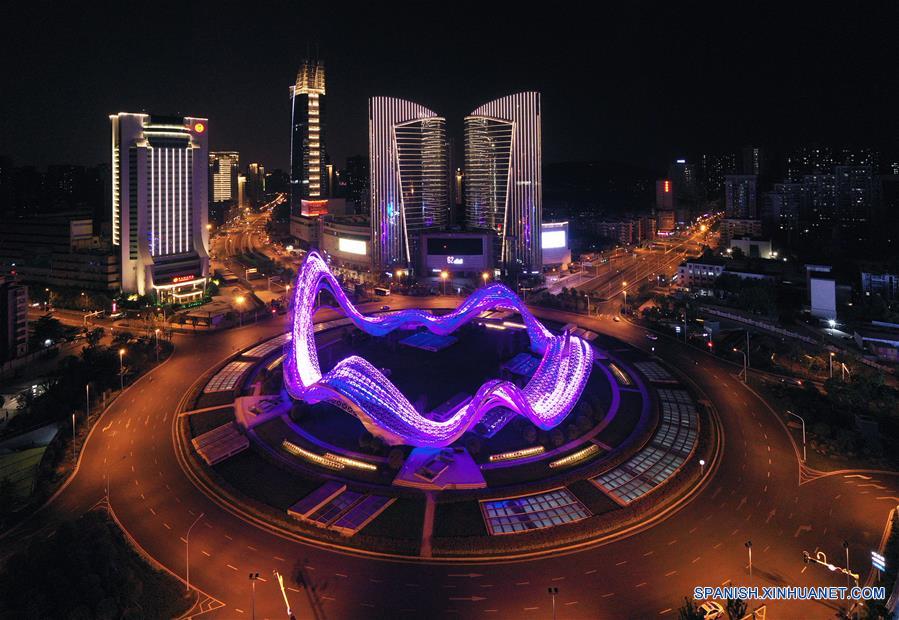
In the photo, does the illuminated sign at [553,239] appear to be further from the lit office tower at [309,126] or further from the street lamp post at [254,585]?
the street lamp post at [254,585]

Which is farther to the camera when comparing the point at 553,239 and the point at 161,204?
the point at 553,239

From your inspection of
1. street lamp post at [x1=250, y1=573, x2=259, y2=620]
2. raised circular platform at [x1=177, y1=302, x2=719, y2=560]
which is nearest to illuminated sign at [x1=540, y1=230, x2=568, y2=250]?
raised circular platform at [x1=177, y1=302, x2=719, y2=560]

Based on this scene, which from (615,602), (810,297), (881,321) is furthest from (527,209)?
(615,602)

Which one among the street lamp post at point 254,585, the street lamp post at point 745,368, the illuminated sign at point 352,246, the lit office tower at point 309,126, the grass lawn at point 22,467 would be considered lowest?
the street lamp post at point 254,585

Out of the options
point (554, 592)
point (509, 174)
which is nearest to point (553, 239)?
point (509, 174)

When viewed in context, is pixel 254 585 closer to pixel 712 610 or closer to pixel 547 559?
pixel 547 559

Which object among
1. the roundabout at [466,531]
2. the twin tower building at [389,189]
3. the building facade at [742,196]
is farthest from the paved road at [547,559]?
the building facade at [742,196]

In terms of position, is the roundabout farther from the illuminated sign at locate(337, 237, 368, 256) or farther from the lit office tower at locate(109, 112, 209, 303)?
the illuminated sign at locate(337, 237, 368, 256)
